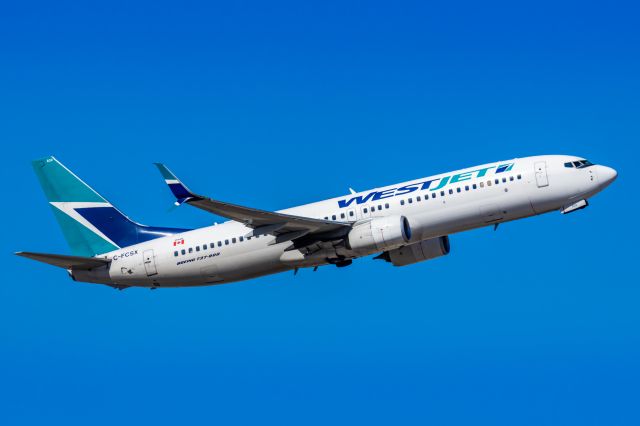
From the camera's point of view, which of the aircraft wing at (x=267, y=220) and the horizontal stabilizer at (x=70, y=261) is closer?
the aircraft wing at (x=267, y=220)

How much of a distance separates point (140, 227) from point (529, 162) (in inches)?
879

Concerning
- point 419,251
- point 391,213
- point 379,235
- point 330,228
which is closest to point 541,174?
point 391,213

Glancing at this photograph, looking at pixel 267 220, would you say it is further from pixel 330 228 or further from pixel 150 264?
pixel 150 264

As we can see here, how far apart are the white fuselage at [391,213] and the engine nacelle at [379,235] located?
649 millimetres

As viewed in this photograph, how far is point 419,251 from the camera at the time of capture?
5828cm

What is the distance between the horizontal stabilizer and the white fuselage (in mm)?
385

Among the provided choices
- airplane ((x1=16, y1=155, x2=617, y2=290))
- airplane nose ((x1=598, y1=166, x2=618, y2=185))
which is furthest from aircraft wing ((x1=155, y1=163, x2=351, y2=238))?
airplane nose ((x1=598, y1=166, x2=618, y2=185))

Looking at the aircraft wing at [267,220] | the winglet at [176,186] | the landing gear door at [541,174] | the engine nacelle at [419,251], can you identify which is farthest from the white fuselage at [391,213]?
the winglet at [176,186]

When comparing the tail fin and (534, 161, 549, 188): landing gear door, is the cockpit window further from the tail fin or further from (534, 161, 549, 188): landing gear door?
the tail fin

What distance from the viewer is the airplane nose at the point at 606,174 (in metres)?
54.3

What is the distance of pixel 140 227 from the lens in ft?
204

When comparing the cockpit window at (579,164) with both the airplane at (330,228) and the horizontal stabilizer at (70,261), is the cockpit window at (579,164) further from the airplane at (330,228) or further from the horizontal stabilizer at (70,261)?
the horizontal stabilizer at (70,261)

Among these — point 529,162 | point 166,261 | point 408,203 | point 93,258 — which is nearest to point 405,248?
point 408,203

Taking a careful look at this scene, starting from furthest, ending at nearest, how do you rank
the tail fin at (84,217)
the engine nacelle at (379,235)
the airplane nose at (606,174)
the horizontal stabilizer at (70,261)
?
the tail fin at (84,217)
the horizontal stabilizer at (70,261)
the airplane nose at (606,174)
the engine nacelle at (379,235)
